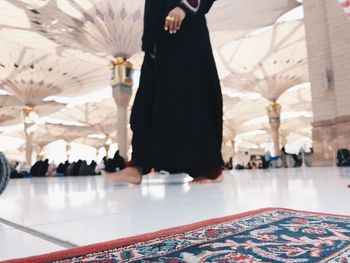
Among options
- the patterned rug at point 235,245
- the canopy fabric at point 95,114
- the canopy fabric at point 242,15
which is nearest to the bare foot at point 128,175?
the patterned rug at point 235,245

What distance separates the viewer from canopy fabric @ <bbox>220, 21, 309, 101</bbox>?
43.4 ft

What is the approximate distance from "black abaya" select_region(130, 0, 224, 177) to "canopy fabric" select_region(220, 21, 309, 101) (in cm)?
1220

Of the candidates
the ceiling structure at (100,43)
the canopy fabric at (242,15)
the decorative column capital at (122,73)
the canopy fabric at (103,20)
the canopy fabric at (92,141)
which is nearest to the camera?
the canopy fabric at (103,20)

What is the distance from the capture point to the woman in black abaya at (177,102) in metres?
1.82

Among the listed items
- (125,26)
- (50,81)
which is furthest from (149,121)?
→ (50,81)

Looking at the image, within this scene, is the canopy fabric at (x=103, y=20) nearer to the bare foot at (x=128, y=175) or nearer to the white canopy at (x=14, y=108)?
the white canopy at (x=14, y=108)

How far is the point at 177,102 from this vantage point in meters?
1.86

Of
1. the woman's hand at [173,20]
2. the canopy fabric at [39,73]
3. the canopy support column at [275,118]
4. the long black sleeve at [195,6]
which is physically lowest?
the woman's hand at [173,20]

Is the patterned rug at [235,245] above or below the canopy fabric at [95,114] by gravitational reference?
below

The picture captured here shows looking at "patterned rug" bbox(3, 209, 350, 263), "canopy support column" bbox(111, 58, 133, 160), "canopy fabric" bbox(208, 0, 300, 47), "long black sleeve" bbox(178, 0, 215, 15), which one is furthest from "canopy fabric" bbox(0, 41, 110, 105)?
"patterned rug" bbox(3, 209, 350, 263)

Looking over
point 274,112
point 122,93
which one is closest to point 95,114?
point 274,112

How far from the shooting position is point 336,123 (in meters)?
7.48

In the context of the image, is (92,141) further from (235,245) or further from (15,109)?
(235,245)

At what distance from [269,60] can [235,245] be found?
1502cm
